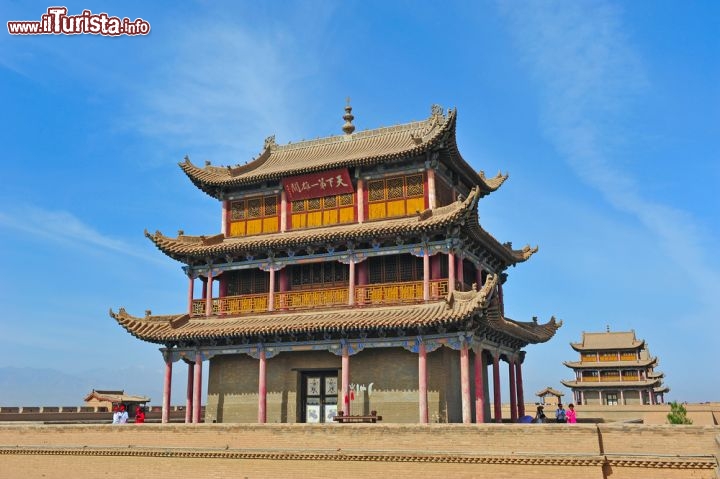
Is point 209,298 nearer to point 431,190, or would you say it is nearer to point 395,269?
point 395,269

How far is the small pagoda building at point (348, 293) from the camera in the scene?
942 inches

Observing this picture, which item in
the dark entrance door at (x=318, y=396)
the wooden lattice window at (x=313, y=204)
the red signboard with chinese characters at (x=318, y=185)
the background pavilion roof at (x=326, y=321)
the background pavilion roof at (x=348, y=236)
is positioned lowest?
the dark entrance door at (x=318, y=396)

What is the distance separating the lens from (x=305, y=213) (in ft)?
91.3

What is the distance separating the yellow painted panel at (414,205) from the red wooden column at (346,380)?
576cm

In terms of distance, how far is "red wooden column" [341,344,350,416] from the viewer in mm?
23981

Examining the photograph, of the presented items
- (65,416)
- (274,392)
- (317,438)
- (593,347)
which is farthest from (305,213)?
(593,347)

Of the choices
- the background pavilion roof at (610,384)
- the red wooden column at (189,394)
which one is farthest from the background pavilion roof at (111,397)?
the background pavilion roof at (610,384)

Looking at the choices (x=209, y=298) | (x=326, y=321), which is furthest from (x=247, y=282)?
(x=326, y=321)

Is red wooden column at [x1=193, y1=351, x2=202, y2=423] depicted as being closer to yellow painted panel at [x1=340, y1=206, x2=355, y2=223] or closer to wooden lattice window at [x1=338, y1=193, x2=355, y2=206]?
yellow painted panel at [x1=340, y1=206, x2=355, y2=223]

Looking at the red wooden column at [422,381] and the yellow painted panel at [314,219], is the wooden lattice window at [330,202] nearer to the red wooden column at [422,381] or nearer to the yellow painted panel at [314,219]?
the yellow painted panel at [314,219]

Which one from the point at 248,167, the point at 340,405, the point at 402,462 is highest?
the point at 248,167

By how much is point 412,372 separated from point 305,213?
26.3 feet

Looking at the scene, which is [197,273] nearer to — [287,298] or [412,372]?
[287,298]

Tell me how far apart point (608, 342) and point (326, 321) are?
48.1m
